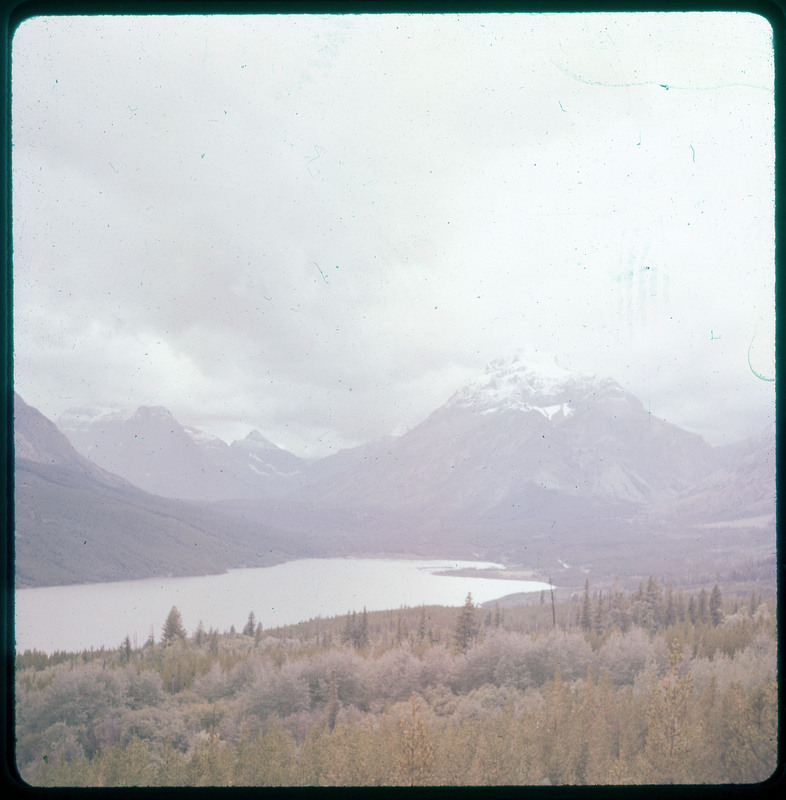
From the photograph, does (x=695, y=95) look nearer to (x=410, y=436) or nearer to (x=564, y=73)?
(x=564, y=73)

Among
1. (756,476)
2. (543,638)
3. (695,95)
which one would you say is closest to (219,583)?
(543,638)

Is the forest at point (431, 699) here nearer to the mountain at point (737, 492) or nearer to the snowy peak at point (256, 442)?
the mountain at point (737, 492)

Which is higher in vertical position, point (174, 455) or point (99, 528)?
point (174, 455)

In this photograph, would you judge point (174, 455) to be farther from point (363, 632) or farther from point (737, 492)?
point (737, 492)

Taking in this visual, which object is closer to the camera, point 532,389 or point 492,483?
point 532,389

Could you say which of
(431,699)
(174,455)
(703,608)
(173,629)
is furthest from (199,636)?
(703,608)

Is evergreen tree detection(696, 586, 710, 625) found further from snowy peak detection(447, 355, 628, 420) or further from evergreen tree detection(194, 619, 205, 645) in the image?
evergreen tree detection(194, 619, 205, 645)

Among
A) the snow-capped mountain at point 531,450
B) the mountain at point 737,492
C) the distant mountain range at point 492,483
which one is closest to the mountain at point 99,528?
the distant mountain range at point 492,483
